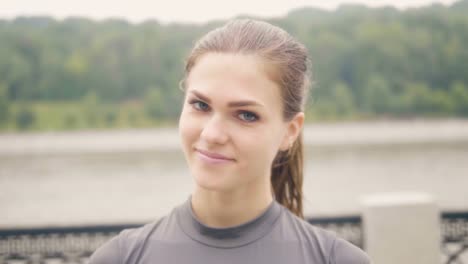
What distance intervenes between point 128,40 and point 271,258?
135 ft

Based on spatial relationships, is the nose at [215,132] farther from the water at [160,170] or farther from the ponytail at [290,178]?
the water at [160,170]

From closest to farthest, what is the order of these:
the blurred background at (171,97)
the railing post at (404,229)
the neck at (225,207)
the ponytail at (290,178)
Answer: the neck at (225,207)
the ponytail at (290,178)
the railing post at (404,229)
the blurred background at (171,97)

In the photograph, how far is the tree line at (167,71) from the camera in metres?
36.4

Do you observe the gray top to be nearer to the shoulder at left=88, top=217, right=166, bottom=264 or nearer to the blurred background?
the shoulder at left=88, top=217, right=166, bottom=264

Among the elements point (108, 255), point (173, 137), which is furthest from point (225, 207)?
point (173, 137)

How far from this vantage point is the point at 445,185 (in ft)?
79.0

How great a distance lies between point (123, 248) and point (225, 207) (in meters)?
0.27

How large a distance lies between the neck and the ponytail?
1.20ft

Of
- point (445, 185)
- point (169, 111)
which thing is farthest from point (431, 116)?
Result: point (169, 111)

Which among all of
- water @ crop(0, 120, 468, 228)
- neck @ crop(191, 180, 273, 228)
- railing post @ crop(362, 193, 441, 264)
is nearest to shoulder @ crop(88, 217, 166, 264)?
neck @ crop(191, 180, 273, 228)

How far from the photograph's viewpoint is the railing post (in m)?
3.79

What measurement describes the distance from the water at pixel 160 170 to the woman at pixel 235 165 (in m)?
12.5

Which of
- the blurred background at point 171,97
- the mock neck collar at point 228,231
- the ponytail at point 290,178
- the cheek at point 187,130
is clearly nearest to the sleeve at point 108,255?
the mock neck collar at point 228,231

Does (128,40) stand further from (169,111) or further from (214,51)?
(214,51)
